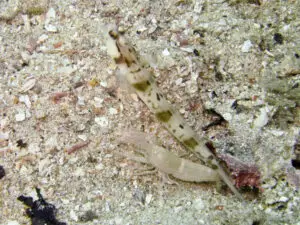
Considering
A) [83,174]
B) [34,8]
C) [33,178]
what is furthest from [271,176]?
[34,8]

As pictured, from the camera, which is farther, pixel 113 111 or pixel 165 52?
pixel 165 52

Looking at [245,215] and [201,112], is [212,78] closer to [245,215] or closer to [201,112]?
[201,112]

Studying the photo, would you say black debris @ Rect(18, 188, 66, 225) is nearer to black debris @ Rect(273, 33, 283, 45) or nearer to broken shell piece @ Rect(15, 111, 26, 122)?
broken shell piece @ Rect(15, 111, 26, 122)

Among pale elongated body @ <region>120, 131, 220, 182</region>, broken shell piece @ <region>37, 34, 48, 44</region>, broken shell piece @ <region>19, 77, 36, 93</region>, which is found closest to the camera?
pale elongated body @ <region>120, 131, 220, 182</region>

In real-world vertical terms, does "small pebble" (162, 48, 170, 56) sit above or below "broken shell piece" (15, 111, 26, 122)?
above

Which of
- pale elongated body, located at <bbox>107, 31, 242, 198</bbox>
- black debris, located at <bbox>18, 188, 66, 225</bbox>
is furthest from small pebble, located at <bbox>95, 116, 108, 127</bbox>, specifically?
black debris, located at <bbox>18, 188, 66, 225</bbox>

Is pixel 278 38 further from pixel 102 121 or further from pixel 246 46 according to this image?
pixel 102 121

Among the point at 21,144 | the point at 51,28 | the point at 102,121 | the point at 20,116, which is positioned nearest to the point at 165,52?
the point at 102,121

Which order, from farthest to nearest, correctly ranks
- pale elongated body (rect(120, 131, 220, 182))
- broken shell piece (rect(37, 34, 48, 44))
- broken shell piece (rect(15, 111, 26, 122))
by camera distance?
broken shell piece (rect(37, 34, 48, 44)) → broken shell piece (rect(15, 111, 26, 122)) → pale elongated body (rect(120, 131, 220, 182))
